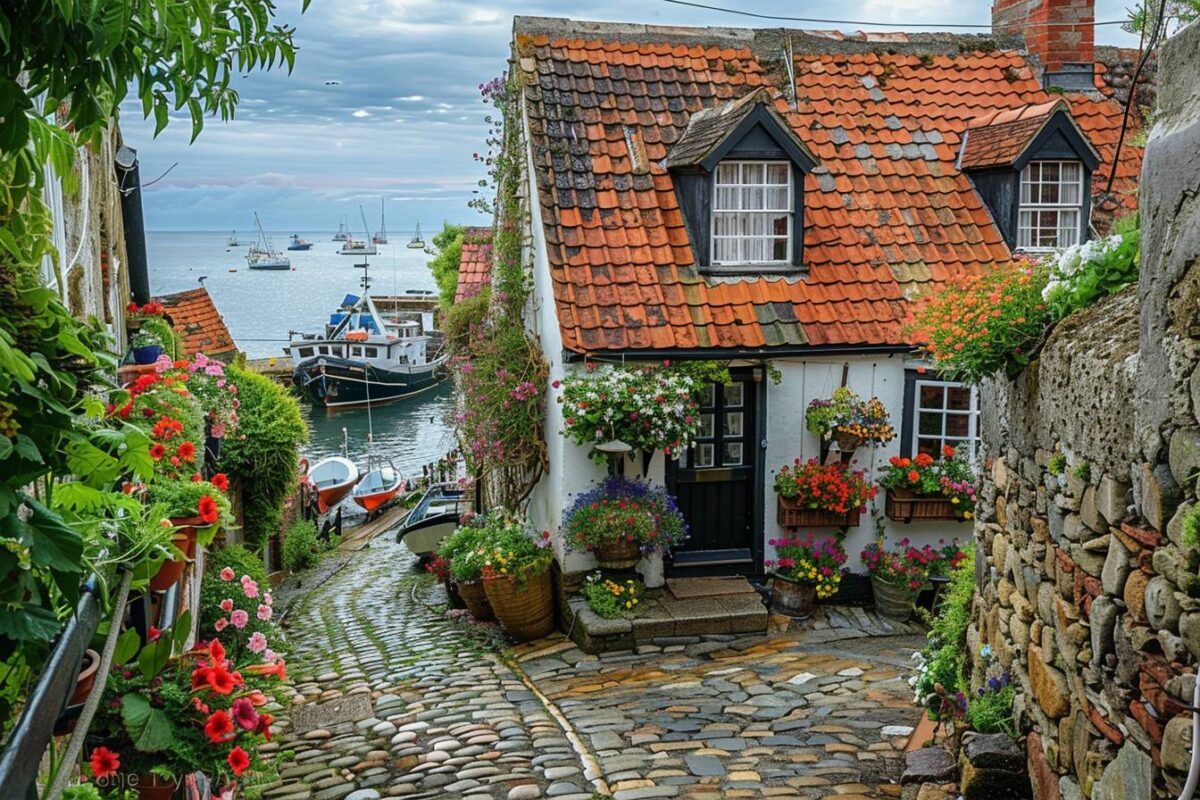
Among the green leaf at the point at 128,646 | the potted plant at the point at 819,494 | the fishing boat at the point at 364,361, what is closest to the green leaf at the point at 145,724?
the green leaf at the point at 128,646

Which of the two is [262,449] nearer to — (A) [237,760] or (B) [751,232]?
(B) [751,232]

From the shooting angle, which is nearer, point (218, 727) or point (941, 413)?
point (218, 727)

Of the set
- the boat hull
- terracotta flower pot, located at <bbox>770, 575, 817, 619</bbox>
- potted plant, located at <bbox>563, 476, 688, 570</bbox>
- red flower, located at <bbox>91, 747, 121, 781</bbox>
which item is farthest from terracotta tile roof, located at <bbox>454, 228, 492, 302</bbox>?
the boat hull

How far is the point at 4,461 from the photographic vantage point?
2.49m

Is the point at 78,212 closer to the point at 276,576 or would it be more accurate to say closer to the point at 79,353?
the point at 79,353

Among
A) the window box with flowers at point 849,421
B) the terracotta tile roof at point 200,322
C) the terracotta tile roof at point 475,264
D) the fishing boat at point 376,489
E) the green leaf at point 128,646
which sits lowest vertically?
the fishing boat at point 376,489

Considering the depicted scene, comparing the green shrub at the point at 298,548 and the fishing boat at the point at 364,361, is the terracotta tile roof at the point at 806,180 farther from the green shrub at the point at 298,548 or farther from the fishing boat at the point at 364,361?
the fishing boat at the point at 364,361

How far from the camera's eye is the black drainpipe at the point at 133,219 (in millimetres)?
9656

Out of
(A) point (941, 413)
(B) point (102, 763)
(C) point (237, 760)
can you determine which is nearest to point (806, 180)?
(A) point (941, 413)

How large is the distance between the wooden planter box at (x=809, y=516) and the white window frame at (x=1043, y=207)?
394cm

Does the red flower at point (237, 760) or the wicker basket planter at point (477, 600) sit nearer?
the red flower at point (237, 760)

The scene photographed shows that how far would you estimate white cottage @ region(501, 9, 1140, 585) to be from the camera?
11062 millimetres

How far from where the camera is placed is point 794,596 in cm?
1109

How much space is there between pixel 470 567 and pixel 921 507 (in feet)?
15.9
